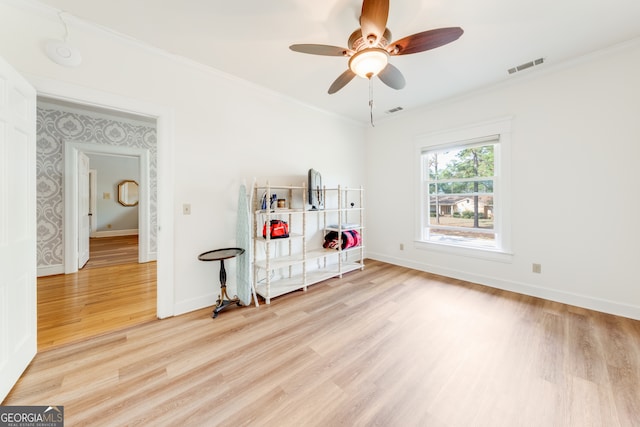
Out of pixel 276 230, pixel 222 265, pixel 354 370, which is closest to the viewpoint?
pixel 354 370

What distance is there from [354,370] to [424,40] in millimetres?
2405

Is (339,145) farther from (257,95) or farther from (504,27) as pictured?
(504,27)

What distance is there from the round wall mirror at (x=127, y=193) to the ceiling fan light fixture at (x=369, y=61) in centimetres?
832

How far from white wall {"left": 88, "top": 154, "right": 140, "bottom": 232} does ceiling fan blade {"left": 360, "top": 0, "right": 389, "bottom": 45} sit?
7786 millimetres

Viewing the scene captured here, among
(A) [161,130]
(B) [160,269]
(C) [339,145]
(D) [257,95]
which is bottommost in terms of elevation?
(B) [160,269]

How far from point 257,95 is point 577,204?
395 cm

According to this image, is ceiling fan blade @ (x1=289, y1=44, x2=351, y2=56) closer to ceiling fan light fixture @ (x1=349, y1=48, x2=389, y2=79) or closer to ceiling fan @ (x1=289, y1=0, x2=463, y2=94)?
ceiling fan @ (x1=289, y1=0, x2=463, y2=94)

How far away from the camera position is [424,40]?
1672 millimetres

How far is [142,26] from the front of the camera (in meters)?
1.98

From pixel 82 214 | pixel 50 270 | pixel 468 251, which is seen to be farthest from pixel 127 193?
pixel 468 251

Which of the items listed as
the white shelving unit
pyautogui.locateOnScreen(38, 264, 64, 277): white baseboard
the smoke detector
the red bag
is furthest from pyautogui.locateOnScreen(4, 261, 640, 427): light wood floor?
pyautogui.locateOnScreen(38, 264, 64, 277): white baseboard

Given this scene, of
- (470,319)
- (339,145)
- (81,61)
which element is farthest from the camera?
(339,145)

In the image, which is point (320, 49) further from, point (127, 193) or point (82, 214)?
point (127, 193)

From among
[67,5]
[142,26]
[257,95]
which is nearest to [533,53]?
[257,95]
